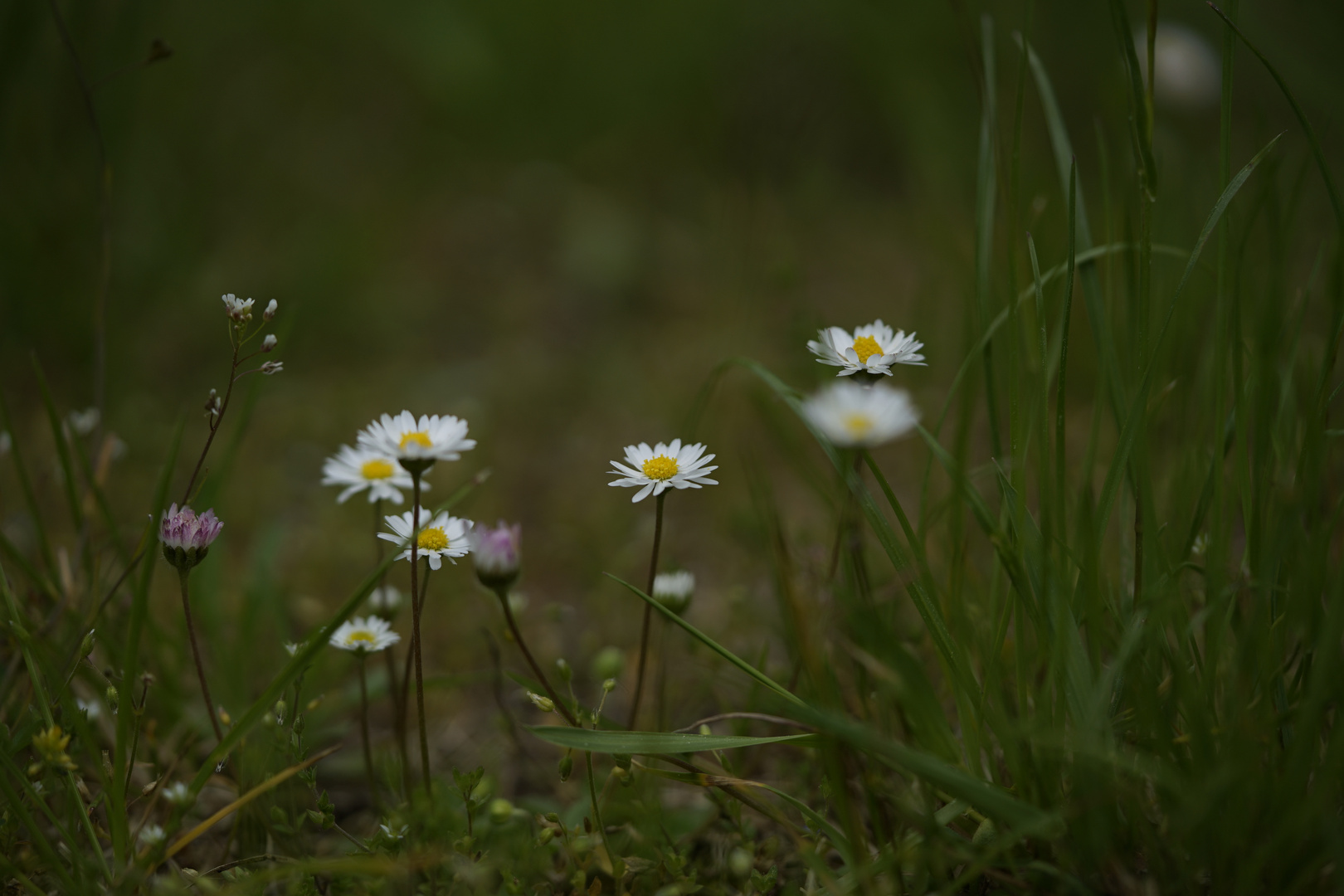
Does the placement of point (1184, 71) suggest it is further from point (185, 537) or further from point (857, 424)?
point (185, 537)

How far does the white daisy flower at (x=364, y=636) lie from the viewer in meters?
1.03

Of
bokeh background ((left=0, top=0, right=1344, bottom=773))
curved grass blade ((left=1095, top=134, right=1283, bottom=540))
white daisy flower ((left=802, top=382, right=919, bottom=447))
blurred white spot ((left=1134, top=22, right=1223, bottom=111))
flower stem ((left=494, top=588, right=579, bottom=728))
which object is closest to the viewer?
white daisy flower ((left=802, top=382, right=919, bottom=447))

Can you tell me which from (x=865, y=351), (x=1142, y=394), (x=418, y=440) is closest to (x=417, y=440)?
(x=418, y=440)

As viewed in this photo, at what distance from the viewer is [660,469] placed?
101 cm

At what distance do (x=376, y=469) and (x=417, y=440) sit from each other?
231mm

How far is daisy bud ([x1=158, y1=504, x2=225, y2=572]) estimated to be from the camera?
2.92 feet

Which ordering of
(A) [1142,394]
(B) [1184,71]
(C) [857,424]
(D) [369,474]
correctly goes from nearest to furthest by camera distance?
(C) [857,424] → (A) [1142,394] → (D) [369,474] → (B) [1184,71]

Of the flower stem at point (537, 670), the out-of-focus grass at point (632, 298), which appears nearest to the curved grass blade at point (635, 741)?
the flower stem at point (537, 670)

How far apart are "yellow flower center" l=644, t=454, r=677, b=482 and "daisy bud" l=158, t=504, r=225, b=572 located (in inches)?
18.1

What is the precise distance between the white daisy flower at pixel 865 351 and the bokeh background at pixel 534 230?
25 centimetres

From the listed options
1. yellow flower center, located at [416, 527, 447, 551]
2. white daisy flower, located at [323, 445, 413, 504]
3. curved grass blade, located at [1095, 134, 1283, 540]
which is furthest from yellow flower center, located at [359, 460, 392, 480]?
curved grass blade, located at [1095, 134, 1283, 540]

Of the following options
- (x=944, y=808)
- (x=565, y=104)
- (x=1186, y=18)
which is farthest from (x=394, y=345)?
(x=1186, y=18)

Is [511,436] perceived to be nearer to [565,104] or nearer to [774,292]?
[774,292]

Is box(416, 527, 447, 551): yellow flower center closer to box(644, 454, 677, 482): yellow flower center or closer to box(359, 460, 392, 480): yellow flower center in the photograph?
box(359, 460, 392, 480): yellow flower center
